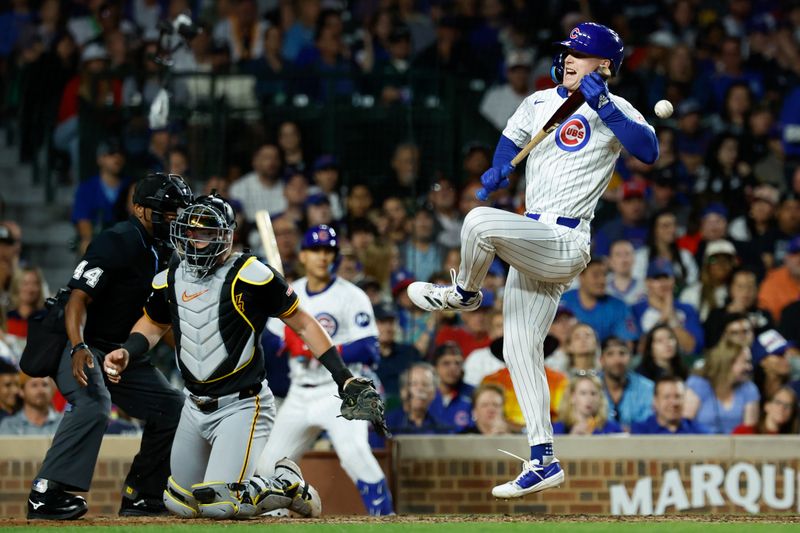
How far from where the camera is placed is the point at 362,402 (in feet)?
20.5

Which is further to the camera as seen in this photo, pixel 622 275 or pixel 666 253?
pixel 666 253

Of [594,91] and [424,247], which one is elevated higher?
[594,91]

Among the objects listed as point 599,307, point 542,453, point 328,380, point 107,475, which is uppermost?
point 599,307

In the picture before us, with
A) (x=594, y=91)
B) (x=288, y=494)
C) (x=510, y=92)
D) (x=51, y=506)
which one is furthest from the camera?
(x=510, y=92)

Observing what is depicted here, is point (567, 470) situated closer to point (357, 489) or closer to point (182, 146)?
point (357, 489)

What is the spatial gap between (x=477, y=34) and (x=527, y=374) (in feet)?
22.2

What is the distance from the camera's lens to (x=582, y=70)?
6.13m

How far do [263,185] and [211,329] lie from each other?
483 centimetres

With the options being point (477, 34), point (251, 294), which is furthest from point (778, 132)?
point (251, 294)

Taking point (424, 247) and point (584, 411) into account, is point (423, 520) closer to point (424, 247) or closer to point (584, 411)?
point (584, 411)

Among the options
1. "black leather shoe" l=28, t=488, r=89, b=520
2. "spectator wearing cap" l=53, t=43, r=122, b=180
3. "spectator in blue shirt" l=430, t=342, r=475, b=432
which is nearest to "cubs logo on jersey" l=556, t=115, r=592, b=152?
"black leather shoe" l=28, t=488, r=89, b=520

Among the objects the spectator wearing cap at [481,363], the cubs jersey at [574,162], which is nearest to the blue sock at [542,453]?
the cubs jersey at [574,162]

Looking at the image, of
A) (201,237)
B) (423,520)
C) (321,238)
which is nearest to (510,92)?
(321,238)

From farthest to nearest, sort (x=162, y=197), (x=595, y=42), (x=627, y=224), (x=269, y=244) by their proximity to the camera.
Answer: (x=627, y=224) → (x=269, y=244) → (x=162, y=197) → (x=595, y=42)
